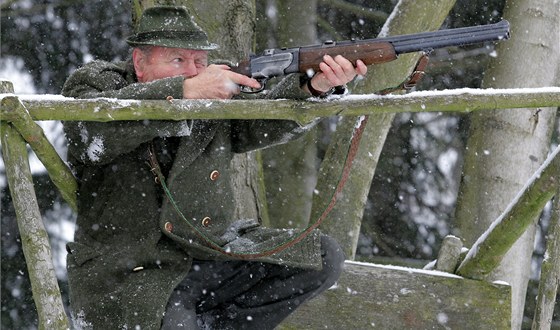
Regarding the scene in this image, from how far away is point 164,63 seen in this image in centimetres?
414

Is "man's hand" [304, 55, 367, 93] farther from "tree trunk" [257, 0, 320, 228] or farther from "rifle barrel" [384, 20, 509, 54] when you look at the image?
"tree trunk" [257, 0, 320, 228]

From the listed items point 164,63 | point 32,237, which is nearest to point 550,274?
point 164,63

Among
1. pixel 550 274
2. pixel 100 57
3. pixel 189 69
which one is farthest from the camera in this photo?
pixel 100 57

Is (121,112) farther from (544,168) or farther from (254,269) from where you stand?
(544,168)

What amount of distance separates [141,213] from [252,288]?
1.91 feet

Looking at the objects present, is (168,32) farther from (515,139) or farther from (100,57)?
(100,57)

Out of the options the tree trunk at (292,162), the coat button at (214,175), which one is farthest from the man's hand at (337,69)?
the tree trunk at (292,162)

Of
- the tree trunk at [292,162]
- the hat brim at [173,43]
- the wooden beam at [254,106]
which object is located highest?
the hat brim at [173,43]

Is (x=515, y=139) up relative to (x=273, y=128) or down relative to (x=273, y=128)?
down

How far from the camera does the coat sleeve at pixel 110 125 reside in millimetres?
3756

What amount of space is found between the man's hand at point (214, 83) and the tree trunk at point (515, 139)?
335 cm

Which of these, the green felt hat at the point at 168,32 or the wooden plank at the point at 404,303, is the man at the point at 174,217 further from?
the wooden plank at the point at 404,303

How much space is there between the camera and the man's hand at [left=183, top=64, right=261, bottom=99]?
12.5 feet

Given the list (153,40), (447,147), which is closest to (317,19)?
(447,147)
